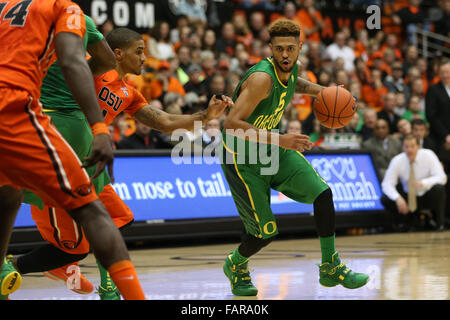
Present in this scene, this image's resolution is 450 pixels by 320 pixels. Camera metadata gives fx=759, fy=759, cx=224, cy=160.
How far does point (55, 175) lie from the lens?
10.9ft

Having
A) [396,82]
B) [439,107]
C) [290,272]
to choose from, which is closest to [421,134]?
[439,107]

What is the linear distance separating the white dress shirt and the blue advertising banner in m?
0.70

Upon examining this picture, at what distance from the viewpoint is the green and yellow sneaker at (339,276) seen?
17.1ft

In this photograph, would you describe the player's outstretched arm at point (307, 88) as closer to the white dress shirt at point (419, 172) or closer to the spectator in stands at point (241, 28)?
the white dress shirt at point (419, 172)

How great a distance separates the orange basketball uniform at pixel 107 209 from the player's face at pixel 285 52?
103 cm

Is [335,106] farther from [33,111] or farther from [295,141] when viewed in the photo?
[33,111]

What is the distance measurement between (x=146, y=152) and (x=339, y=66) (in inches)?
239

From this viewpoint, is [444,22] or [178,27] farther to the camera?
[444,22]

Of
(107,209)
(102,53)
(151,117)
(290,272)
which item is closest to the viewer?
(102,53)

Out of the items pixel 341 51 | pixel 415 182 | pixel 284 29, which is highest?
pixel 284 29

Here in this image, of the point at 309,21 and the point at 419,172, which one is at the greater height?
the point at 309,21

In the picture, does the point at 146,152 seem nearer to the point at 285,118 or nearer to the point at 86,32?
the point at 285,118

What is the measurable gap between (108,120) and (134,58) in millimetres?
459

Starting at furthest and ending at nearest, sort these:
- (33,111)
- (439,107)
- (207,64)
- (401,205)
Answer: (439,107) → (207,64) → (401,205) → (33,111)
